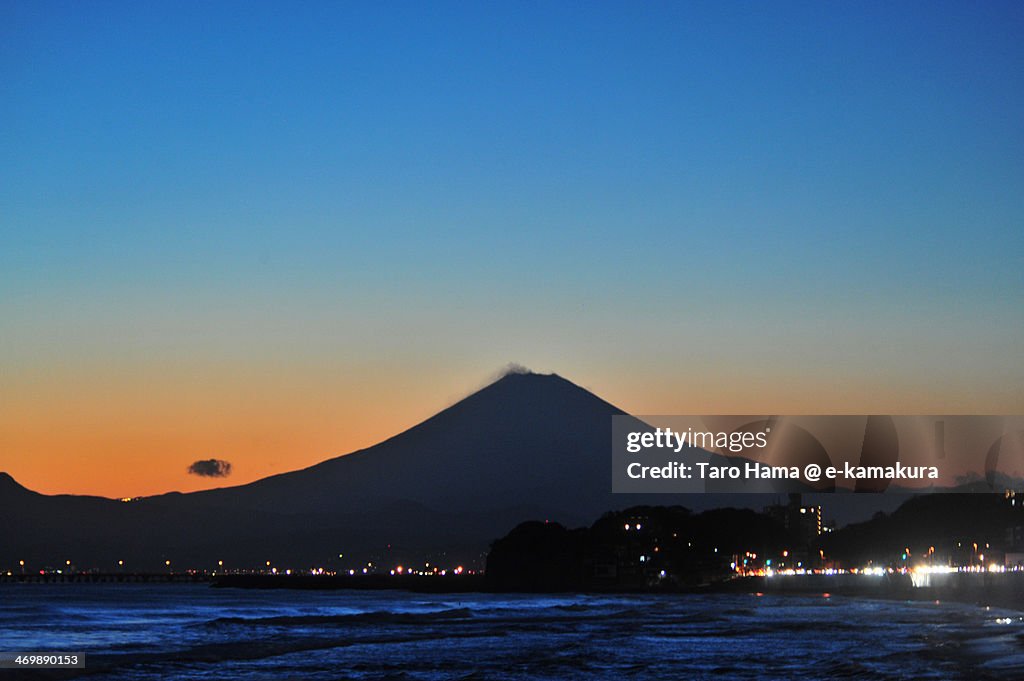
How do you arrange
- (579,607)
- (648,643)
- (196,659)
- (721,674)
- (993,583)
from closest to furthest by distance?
(721,674)
(196,659)
(648,643)
(579,607)
(993,583)

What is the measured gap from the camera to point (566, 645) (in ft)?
158

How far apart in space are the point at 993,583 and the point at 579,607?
3721 cm

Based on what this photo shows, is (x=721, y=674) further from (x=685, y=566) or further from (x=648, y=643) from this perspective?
(x=685, y=566)

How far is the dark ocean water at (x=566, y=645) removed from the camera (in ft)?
121

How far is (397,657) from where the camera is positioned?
44.0m

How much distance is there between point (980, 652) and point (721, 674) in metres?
8.87

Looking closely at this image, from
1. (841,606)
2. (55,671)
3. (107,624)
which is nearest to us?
(55,671)

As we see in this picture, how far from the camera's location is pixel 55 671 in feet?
125

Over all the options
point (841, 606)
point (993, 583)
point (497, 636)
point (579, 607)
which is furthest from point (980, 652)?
point (993, 583)

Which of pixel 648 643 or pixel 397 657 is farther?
pixel 648 643

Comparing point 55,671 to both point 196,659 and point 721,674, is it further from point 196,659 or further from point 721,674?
point 721,674

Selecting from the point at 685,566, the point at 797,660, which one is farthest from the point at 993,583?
the point at 797,660

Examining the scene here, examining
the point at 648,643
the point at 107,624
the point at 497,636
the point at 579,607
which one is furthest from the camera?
the point at 579,607

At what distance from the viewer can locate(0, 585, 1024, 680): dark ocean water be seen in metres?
36.9
